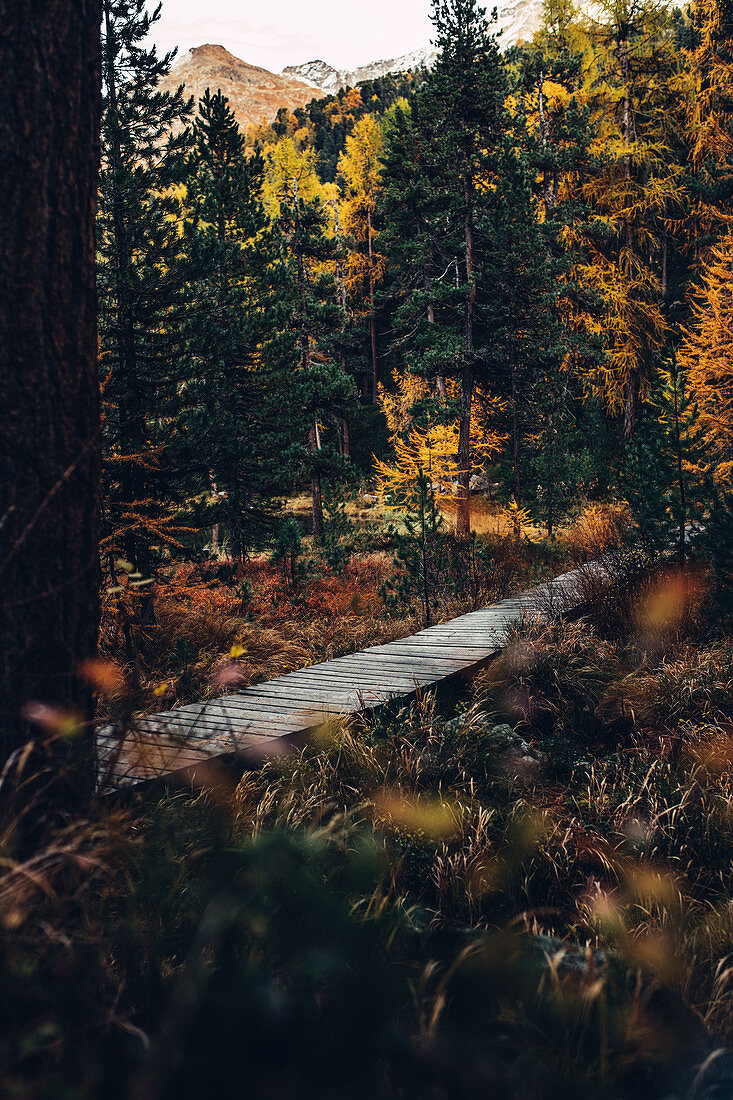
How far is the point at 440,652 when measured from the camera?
5809 millimetres

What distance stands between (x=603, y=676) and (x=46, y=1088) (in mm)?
5037

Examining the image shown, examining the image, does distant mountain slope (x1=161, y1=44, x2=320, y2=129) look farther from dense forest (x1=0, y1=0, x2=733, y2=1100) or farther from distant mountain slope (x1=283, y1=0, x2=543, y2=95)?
dense forest (x1=0, y1=0, x2=733, y2=1100)

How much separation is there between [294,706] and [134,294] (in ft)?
17.8

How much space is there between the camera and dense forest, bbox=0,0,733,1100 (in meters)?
1.44

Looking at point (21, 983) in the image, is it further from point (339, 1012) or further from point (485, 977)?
point (485, 977)

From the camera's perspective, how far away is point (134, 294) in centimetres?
725

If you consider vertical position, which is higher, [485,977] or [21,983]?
[21,983]

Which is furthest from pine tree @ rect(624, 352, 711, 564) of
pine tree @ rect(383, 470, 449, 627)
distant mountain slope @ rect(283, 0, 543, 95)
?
distant mountain slope @ rect(283, 0, 543, 95)

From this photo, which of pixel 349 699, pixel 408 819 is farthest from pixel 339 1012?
pixel 349 699

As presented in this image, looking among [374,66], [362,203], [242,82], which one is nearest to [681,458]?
[362,203]

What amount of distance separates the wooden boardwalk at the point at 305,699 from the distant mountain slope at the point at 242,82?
119 meters

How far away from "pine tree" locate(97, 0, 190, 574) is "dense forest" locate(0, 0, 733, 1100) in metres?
0.05

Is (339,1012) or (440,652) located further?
(440,652)

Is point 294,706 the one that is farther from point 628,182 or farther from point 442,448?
point 628,182
